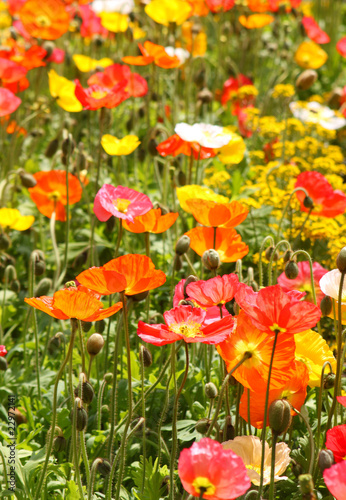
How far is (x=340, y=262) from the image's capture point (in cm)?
144

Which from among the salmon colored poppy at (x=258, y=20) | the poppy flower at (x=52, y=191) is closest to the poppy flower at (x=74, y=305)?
the poppy flower at (x=52, y=191)

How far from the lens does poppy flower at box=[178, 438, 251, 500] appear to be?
3.38ft

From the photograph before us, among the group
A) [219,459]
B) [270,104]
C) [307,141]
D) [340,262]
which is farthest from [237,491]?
[270,104]

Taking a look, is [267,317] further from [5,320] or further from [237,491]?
[5,320]

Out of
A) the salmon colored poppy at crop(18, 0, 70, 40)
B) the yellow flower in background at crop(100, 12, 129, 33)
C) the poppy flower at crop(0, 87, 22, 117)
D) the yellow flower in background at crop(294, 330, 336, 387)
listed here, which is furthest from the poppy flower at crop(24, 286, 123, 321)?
the yellow flower in background at crop(100, 12, 129, 33)

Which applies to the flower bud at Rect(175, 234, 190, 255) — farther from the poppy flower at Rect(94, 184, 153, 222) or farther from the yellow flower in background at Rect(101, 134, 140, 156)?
the yellow flower in background at Rect(101, 134, 140, 156)

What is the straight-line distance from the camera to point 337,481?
102cm

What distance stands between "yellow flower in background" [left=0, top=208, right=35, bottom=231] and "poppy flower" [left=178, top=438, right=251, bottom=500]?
1.59 meters

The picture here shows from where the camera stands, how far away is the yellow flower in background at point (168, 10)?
3.11 metres

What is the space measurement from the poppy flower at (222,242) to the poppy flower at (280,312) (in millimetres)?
656

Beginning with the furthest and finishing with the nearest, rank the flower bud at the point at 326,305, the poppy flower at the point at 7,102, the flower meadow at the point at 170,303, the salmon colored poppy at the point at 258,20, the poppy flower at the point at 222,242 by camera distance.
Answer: the salmon colored poppy at the point at 258,20
the poppy flower at the point at 7,102
the poppy flower at the point at 222,242
the flower bud at the point at 326,305
the flower meadow at the point at 170,303

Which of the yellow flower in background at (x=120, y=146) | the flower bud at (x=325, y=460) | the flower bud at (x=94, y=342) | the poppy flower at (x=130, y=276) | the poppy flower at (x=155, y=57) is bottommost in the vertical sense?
the flower bud at (x=325, y=460)

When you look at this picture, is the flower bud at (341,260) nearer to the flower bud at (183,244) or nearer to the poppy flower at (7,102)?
the flower bud at (183,244)

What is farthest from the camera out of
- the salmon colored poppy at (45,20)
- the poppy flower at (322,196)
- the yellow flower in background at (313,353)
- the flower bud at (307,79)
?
the flower bud at (307,79)
